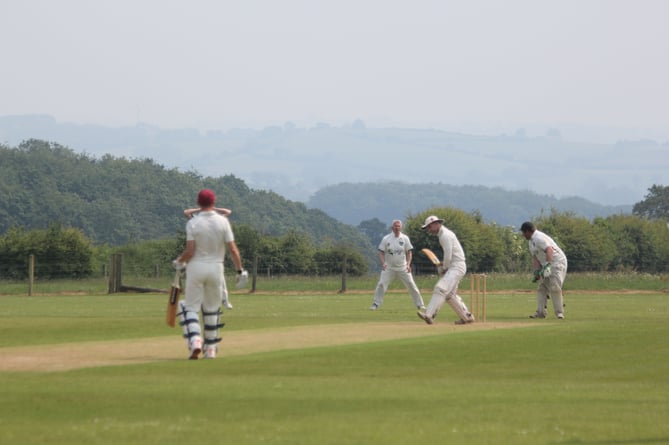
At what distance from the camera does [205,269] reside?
17.9 metres

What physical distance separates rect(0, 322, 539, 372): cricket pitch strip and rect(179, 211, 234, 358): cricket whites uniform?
0.46 metres

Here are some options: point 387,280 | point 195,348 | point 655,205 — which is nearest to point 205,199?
point 195,348

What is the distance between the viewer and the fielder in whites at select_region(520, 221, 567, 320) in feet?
93.2

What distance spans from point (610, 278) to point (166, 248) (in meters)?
33.3

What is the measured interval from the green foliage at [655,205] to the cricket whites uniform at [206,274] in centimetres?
17716

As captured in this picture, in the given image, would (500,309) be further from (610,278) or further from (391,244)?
(610,278)

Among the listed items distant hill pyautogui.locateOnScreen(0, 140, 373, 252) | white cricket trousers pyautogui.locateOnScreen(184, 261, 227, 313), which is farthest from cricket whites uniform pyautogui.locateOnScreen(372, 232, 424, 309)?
distant hill pyautogui.locateOnScreen(0, 140, 373, 252)

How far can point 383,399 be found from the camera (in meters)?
13.7

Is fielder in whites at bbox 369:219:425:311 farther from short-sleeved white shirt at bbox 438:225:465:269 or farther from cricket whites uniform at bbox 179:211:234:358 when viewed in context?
cricket whites uniform at bbox 179:211:234:358

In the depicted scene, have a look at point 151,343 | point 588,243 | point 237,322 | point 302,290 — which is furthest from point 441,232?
point 588,243

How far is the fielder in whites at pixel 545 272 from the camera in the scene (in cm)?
2841

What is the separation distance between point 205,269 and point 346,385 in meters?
3.59

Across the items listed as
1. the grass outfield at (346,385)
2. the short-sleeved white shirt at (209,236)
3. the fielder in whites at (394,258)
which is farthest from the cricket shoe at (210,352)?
the fielder in whites at (394,258)

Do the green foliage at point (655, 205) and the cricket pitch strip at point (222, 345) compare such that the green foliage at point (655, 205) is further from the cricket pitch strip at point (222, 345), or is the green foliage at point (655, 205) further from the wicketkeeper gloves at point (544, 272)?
the cricket pitch strip at point (222, 345)
